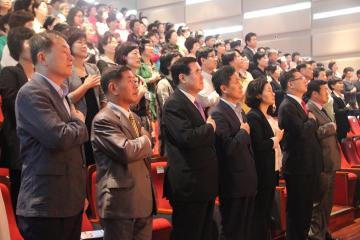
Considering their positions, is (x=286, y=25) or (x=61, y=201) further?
(x=286, y=25)

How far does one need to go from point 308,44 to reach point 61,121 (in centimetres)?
966

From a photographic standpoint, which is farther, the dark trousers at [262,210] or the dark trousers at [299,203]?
the dark trousers at [299,203]

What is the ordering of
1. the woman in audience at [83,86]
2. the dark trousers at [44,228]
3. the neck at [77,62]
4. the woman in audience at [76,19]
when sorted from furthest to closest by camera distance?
the woman in audience at [76,19]
the neck at [77,62]
the woman in audience at [83,86]
the dark trousers at [44,228]

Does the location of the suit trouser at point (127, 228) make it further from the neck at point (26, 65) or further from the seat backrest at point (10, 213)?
the neck at point (26, 65)

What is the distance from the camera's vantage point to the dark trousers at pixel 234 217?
8.53 ft

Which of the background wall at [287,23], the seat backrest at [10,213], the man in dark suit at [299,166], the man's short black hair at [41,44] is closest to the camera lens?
the man's short black hair at [41,44]

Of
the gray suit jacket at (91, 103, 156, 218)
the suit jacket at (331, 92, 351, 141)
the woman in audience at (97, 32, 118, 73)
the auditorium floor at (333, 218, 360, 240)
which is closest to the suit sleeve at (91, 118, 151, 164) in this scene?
the gray suit jacket at (91, 103, 156, 218)

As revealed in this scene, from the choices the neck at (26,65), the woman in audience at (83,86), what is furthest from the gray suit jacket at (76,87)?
the neck at (26,65)

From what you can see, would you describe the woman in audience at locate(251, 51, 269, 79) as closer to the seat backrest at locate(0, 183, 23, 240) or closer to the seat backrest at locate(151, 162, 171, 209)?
the seat backrest at locate(151, 162, 171, 209)

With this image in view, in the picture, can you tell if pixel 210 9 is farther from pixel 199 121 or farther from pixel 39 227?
pixel 39 227

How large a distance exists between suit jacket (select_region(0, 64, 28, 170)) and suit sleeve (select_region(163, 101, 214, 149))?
2.50 feet

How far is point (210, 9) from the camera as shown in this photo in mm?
12125

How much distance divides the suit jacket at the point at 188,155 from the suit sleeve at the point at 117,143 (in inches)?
12.5

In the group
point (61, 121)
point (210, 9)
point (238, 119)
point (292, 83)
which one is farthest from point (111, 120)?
point (210, 9)
